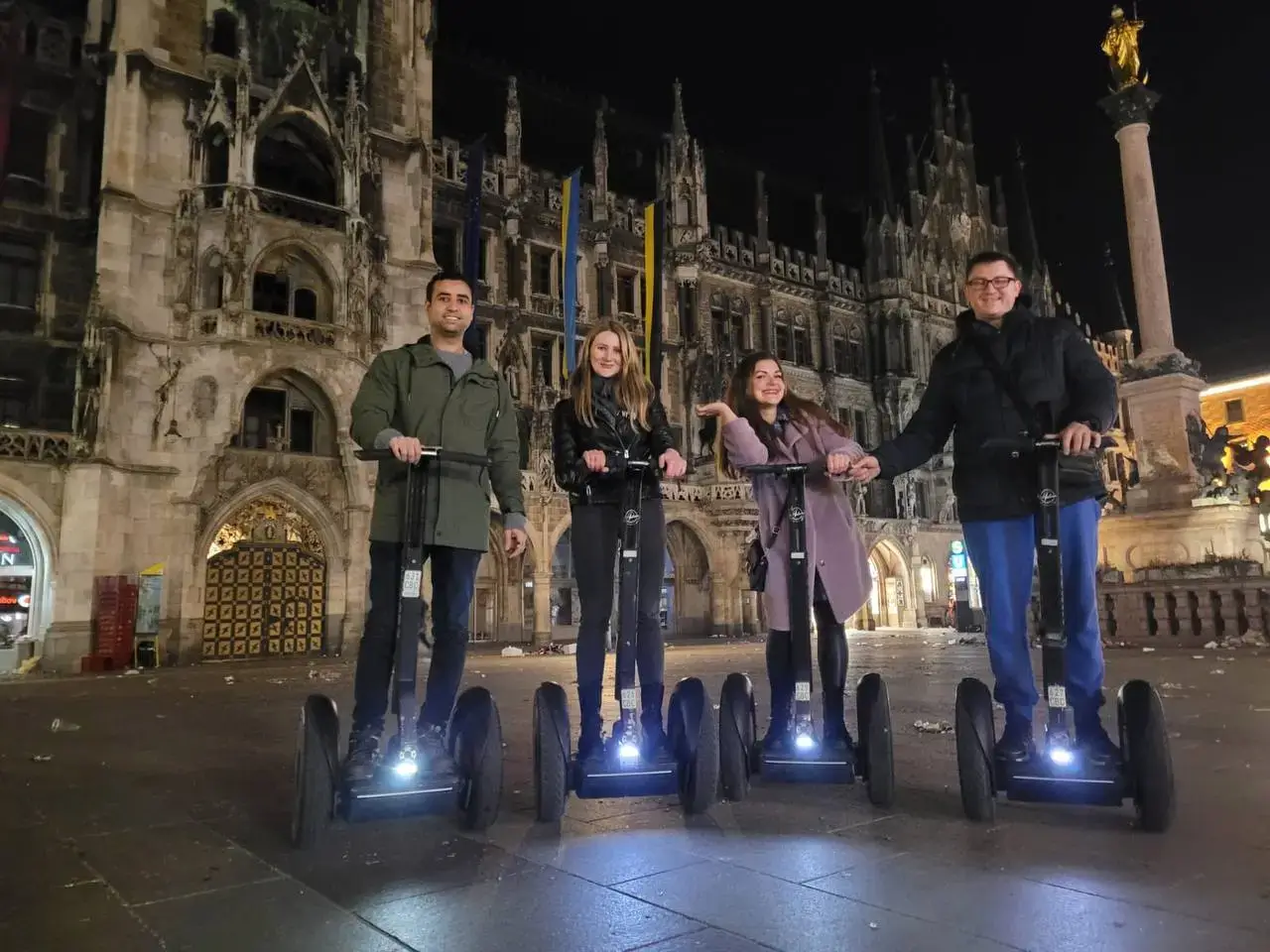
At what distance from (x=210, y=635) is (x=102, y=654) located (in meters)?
2.73

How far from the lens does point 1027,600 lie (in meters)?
3.93

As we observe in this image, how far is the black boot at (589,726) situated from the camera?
386 centimetres

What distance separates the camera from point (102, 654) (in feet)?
59.1

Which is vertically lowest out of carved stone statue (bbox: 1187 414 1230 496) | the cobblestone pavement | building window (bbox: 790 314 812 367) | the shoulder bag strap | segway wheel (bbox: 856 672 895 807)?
the cobblestone pavement

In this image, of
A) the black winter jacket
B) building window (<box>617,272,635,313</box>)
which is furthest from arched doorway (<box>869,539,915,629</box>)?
the black winter jacket

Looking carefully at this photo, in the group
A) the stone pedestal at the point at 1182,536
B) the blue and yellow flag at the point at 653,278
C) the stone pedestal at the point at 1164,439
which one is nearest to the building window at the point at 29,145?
the blue and yellow flag at the point at 653,278

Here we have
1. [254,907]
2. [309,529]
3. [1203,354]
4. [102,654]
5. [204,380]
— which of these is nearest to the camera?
[254,907]

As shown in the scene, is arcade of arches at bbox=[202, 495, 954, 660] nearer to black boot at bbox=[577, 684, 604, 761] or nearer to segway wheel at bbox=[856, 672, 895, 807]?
segway wheel at bbox=[856, 672, 895, 807]

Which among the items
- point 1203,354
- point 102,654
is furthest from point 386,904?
point 1203,354

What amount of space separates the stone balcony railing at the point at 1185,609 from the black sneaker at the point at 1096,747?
12.4 m

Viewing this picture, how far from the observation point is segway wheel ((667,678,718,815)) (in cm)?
378

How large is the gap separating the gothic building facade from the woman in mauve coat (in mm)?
18110

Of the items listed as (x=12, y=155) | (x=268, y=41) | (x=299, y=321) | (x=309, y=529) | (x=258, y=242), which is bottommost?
(x=309, y=529)

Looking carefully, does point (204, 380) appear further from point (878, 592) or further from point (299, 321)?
→ point (878, 592)
